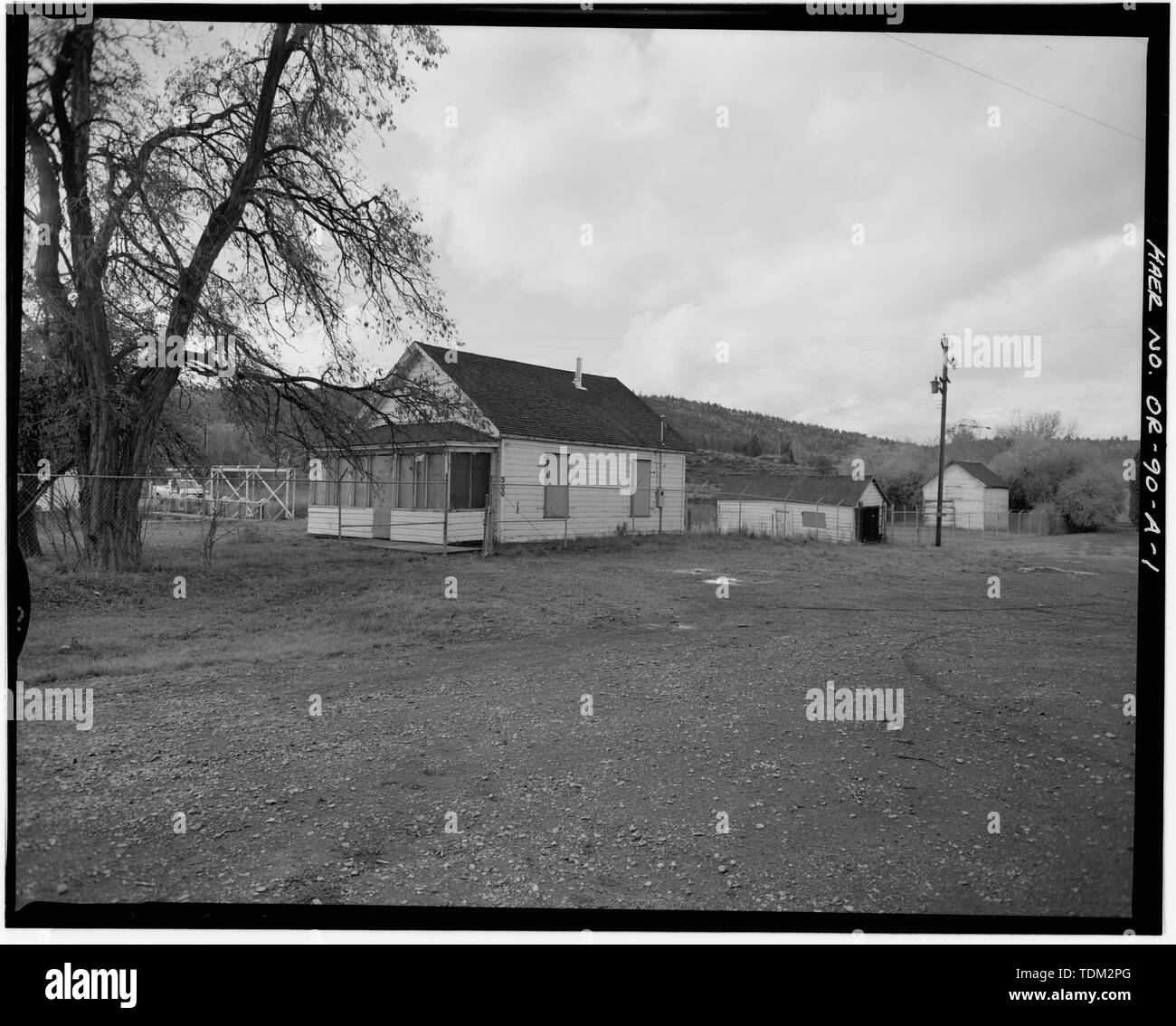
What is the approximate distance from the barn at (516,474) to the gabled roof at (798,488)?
2.13 m

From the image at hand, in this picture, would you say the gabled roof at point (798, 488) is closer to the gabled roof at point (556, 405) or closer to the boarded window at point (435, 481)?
the gabled roof at point (556, 405)

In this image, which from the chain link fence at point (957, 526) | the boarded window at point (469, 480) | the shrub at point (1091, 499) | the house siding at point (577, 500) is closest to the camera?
the shrub at point (1091, 499)

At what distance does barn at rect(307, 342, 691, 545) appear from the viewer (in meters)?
10.6

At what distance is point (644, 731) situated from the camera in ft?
9.98

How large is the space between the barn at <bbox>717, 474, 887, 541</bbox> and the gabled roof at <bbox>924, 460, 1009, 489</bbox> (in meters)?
1.21

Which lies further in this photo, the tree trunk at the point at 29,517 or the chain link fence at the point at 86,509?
the chain link fence at the point at 86,509

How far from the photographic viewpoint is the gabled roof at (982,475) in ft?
23.7

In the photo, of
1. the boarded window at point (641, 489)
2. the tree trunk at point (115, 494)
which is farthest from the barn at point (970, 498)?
the tree trunk at point (115, 494)

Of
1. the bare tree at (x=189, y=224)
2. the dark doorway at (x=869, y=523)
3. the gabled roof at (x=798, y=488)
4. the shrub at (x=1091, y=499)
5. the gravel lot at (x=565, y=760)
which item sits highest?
the bare tree at (x=189, y=224)

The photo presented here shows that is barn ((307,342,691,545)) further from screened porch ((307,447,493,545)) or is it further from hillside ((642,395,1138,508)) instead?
hillside ((642,395,1138,508))

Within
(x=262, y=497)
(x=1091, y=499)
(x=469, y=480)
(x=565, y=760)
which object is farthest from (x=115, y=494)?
(x=262, y=497)

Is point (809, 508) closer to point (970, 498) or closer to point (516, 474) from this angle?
point (970, 498)

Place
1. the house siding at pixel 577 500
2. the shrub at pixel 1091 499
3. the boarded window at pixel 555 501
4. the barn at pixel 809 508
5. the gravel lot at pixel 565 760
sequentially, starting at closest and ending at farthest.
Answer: the gravel lot at pixel 565 760 → the shrub at pixel 1091 499 → the barn at pixel 809 508 → the house siding at pixel 577 500 → the boarded window at pixel 555 501

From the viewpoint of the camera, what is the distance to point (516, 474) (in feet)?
37.7
